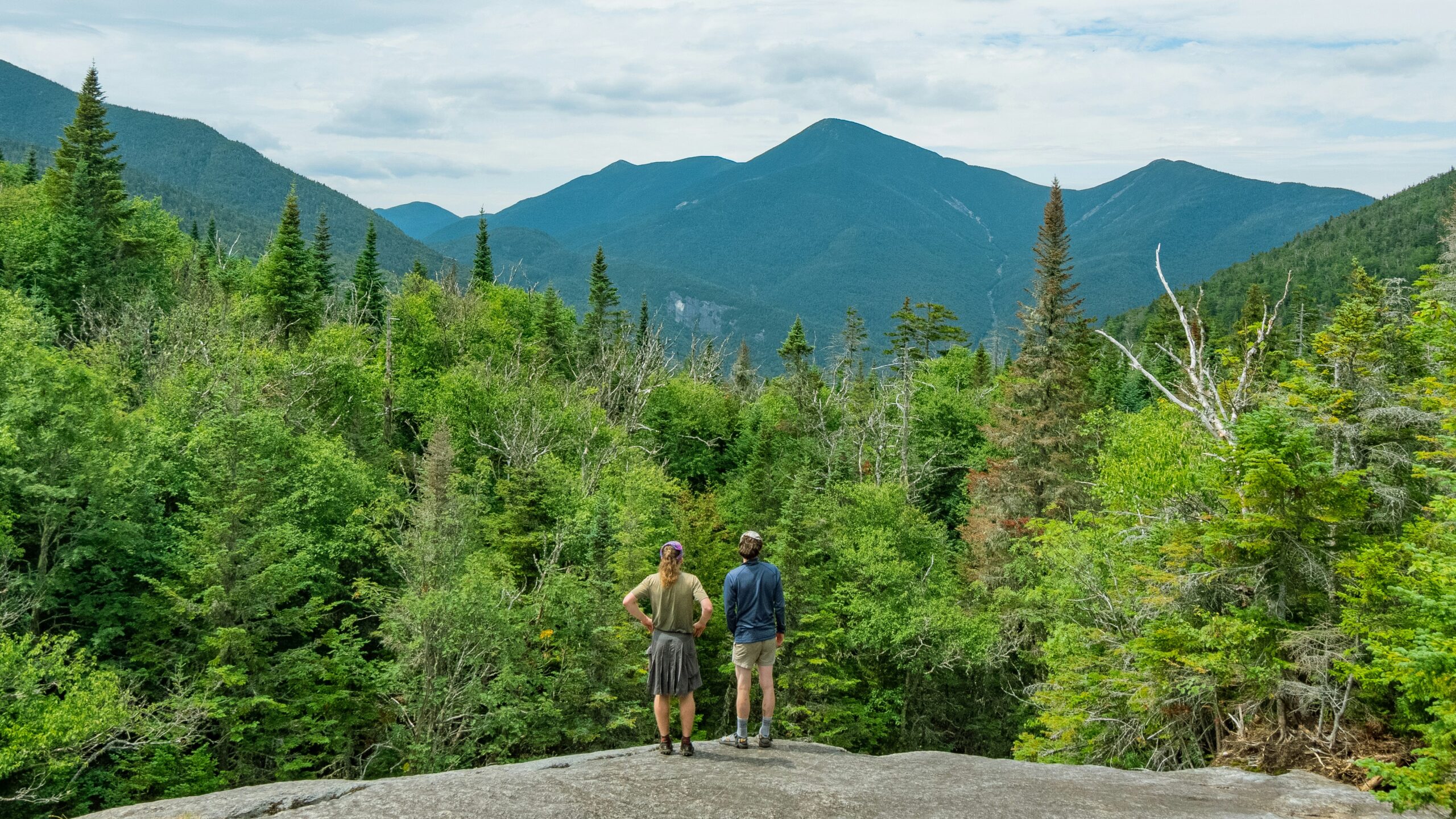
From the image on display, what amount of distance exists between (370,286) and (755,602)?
5634 centimetres

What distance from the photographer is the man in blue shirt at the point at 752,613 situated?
9.62 m

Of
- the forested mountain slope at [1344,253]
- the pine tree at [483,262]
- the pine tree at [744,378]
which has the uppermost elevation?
the forested mountain slope at [1344,253]

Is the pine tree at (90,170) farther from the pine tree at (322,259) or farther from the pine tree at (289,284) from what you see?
the pine tree at (322,259)

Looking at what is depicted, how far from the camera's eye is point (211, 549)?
2633 centimetres

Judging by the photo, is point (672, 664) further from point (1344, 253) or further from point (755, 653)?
point (1344, 253)

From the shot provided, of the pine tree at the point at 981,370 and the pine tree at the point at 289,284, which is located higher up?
the pine tree at the point at 289,284

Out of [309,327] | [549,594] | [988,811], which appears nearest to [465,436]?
[309,327]

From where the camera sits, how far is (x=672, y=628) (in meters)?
9.36

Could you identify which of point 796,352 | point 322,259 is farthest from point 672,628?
point 322,259

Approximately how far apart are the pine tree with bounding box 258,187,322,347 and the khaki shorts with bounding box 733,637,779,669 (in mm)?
47157

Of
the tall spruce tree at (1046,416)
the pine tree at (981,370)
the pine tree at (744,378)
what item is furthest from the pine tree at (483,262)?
the tall spruce tree at (1046,416)

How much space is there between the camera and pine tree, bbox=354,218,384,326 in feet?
194

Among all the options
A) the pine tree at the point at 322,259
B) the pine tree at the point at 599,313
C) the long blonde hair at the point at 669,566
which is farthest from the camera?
the pine tree at the point at 599,313

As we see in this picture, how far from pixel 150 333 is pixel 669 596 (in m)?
45.4
